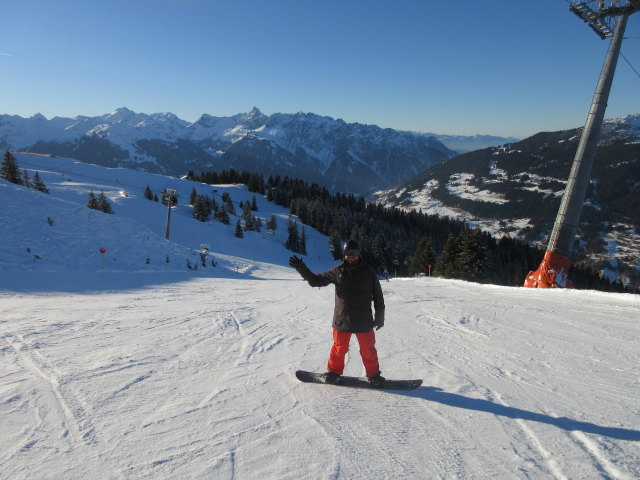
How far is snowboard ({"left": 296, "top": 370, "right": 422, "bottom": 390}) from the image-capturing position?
451cm

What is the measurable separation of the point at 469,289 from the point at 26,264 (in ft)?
59.8

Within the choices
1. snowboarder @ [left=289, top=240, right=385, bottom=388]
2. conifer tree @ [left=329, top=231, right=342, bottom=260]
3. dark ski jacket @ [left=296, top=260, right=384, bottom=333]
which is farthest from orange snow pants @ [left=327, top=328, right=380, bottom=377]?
conifer tree @ [left=329, top=231, right=342, bottom=260]

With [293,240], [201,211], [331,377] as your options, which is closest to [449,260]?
[293,240]

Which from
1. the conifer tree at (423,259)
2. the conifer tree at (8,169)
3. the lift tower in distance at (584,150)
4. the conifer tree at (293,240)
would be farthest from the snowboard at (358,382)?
the conifer tree at (293,240)

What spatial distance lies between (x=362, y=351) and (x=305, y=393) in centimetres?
90

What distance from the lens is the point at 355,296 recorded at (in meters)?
4.46

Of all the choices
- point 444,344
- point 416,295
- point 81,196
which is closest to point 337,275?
point 444,344

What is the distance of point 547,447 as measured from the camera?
10.7ft

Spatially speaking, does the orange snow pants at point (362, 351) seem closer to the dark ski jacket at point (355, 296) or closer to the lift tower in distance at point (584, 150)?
the dark ski jacket at point (355, 296)

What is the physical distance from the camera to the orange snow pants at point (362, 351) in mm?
4516

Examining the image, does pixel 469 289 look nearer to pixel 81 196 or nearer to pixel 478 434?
pixel 478 434

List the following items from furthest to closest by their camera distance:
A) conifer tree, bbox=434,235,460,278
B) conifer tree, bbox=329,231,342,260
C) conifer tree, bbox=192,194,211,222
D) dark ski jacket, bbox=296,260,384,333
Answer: conifer tree, bbox=329,231,342,260, conifer tree, bbox=192,194,211,222, conifer tree, bbox=434,235,460,278, dark ski jacket, bbox=296,260,384,333

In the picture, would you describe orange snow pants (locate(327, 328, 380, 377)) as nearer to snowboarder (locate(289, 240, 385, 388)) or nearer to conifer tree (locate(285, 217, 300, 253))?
snowboarder (locate(289, 240, 385, 388))

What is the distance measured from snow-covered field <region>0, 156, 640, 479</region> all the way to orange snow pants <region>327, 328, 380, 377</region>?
30cm
